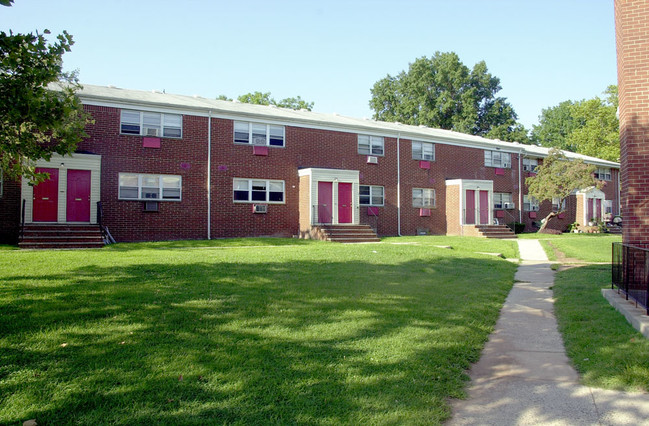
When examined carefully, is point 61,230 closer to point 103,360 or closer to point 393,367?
point 103,360

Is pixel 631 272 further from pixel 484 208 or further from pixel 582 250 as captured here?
pixel 484 208

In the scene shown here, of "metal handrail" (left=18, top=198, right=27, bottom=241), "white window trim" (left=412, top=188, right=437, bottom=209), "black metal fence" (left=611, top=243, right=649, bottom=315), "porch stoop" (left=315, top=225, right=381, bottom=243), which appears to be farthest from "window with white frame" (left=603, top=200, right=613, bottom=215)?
"metal handrail" (left=18, top=198, right=27, bottom=241)

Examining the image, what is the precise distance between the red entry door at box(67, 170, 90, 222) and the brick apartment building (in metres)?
0.03

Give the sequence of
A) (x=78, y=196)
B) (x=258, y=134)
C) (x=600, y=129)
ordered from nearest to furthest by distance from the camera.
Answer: (x=78, y=196), (x=258, y=134), (x=600, y=129)

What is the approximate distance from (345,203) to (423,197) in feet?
18.3

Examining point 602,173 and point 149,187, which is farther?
point 602,173

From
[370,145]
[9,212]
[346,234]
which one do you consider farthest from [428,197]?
[9,212]

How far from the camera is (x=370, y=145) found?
23.9m

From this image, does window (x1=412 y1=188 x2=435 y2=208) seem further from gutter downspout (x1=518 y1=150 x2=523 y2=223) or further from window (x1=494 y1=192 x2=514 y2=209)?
gutter downspout (x1=518 y1=150 x2=523 y2=223)

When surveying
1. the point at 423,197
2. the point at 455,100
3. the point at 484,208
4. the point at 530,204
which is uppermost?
the point at 455,100

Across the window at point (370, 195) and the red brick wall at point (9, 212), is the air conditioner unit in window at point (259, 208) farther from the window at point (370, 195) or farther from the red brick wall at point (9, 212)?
the red brick wall at point (9, 212)

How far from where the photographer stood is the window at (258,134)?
20219 mm

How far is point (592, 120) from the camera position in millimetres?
47781

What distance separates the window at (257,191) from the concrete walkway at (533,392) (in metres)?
14.7
